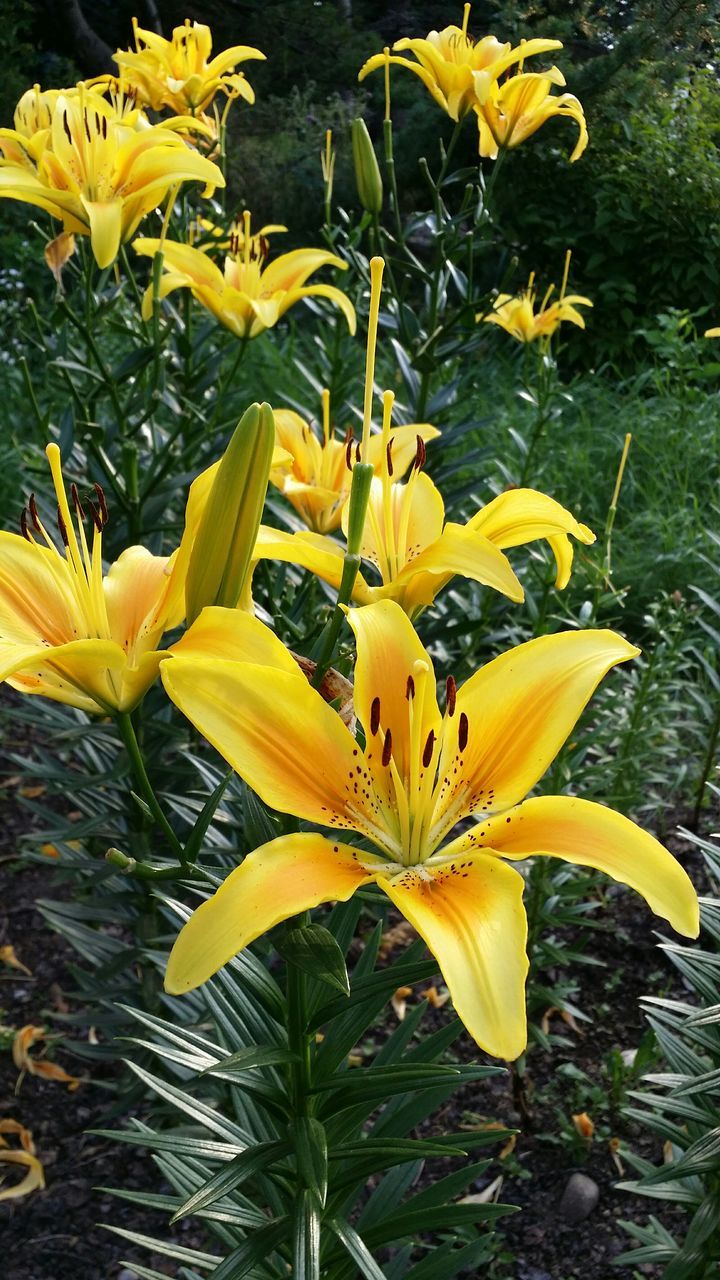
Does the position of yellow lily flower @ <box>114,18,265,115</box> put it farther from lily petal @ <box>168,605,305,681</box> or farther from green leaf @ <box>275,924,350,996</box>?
green leaf @ <box>275,924,350,996</box>

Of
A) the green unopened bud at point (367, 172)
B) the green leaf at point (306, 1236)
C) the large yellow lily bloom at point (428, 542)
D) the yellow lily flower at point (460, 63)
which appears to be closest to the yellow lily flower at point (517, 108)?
the yellow lily flower at point (460, 63)

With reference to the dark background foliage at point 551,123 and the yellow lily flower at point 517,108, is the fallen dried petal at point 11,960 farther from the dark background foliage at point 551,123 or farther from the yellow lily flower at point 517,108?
the dark background foliage at point 551,123

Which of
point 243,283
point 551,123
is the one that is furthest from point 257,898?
point 551,123

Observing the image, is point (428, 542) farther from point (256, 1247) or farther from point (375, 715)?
point (256, 1247)

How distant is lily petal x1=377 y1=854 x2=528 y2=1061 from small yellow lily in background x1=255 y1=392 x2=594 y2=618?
0.59 feet

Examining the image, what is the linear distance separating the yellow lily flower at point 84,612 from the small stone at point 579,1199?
1113 mm

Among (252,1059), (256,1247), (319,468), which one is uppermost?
(319,468)

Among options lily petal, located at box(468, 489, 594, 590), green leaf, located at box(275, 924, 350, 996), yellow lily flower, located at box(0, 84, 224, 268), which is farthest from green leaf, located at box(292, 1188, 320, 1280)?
yellow lily flower, located at box(0, 84, 224, 268)

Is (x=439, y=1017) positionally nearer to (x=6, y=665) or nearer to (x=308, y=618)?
(x=308, y=618)

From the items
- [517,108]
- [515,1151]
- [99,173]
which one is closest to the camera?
[99,173]

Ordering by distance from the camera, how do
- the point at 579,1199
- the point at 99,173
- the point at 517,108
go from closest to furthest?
the point at 99,173 → the point at 579,1199 → the point at 517,108

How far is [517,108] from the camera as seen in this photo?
1752mm

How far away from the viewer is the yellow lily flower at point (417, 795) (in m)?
0.58

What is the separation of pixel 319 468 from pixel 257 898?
0.85 metres
